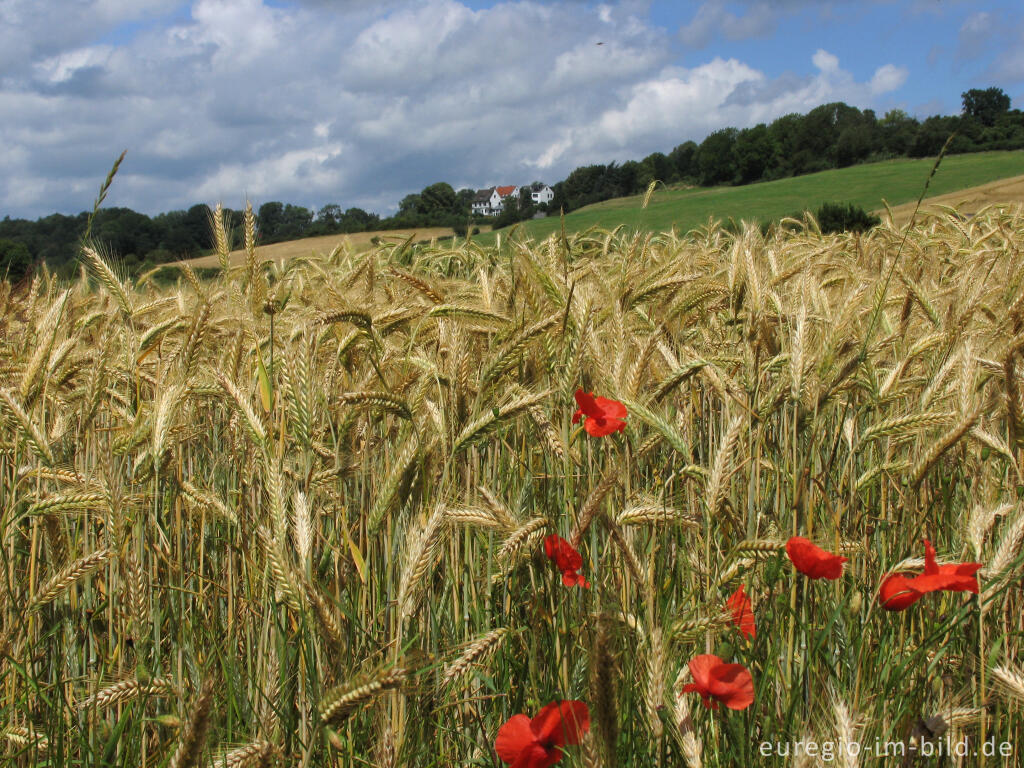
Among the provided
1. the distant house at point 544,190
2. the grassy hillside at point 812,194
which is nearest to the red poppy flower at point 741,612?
the distant house at point 544,190

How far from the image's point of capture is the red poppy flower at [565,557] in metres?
1.25

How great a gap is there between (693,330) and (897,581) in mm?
2066

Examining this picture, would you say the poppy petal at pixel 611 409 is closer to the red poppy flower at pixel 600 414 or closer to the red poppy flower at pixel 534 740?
the red poppy flower at pixel 600 414

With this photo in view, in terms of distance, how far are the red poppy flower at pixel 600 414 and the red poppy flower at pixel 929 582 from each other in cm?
52

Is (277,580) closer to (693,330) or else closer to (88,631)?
(88,631)

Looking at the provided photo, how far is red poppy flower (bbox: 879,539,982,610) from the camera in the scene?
1.03 metres

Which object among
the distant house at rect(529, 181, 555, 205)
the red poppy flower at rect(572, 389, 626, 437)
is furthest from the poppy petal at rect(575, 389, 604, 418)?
the distant house at rect(529, 181, 555, 205)

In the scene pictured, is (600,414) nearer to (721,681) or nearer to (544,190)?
(721,681)

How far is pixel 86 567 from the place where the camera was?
1291 millimetres

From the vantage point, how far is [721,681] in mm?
1058

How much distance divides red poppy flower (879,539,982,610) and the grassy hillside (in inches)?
1007

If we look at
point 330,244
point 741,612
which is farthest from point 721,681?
point 330,244

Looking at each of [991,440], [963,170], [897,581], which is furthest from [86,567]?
[963,170]

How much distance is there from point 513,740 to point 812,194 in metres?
38.4
